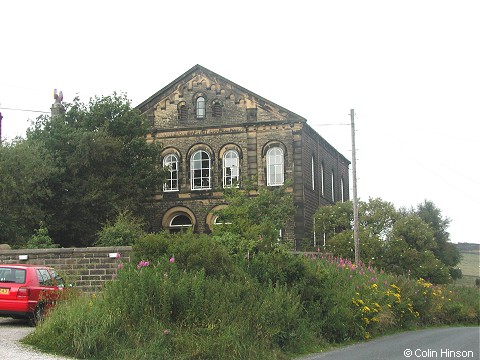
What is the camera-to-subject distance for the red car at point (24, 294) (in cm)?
1532

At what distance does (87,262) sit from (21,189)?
41.4 feet

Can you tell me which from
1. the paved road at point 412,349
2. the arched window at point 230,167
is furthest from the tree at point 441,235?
the paved road at point 412,349

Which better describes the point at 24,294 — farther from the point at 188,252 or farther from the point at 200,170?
the point at 200,170

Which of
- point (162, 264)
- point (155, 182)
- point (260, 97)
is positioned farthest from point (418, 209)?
point (162, 264)

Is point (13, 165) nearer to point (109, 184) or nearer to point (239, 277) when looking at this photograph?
point (109, 184)

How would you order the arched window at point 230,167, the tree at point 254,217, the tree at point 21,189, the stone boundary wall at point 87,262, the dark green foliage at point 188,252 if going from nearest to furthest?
the dark green foliage at point 188,252, the tree at point 254,217, the stone boundary wall at point 87,262, the tree at point 21,189, the arched window at point 230,167

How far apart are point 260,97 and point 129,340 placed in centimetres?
3030

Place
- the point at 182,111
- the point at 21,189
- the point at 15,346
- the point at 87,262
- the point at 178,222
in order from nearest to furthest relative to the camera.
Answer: the point at 15,346 < the point at 87,262 < the point at 21,189 < the point at 178,222 < the point at 182,111

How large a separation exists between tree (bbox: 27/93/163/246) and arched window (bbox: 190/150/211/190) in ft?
14.1

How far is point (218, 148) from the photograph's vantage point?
1660 inches

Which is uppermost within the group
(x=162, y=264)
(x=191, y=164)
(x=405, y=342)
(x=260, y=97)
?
(x=260, y=97)

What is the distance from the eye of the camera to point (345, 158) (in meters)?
55.6

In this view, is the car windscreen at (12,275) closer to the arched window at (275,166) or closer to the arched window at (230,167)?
the arched window at (230,167)

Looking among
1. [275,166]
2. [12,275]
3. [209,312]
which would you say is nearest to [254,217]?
[275,166]
